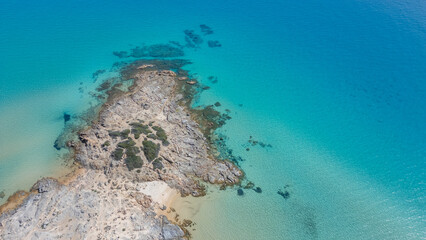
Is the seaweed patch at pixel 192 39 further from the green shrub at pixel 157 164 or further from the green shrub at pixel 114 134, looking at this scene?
the green shrub at pixel 157 164

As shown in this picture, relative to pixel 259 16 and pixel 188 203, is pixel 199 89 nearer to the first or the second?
pixel 188 203

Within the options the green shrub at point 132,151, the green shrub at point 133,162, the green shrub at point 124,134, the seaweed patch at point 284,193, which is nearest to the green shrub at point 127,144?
the green shrub at point 132,151

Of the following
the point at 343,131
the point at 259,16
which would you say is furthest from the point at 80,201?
the point at 259,16

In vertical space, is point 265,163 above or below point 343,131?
below

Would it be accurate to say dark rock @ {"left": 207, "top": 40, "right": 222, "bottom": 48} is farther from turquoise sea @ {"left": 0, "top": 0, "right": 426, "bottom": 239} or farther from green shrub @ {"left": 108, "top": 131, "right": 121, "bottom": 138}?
green shrub @ {"left": 108, "top": 131, "right": 121, "bottom": 138}

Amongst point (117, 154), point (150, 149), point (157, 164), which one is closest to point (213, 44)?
point (150, 149)

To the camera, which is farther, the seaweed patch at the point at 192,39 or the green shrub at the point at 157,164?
the seaweed patch at the point at 192,39

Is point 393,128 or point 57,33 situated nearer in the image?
point 393,128
